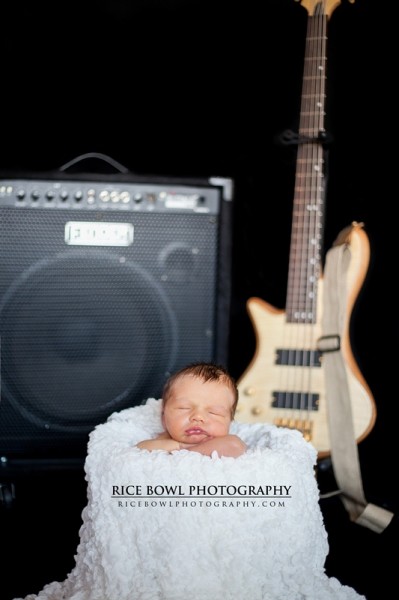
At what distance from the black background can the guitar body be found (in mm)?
275

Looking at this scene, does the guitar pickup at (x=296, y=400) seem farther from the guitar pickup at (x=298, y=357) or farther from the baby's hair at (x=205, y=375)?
the baby's hair at (x=205, y=375)

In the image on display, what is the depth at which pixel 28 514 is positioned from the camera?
1.26 metres

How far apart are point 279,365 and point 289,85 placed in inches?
28.2

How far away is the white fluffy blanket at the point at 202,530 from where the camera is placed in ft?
2.66

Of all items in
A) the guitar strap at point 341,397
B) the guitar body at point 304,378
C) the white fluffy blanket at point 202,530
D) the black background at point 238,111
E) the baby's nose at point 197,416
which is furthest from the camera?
the black background at point 238,111

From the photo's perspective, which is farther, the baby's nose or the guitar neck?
the guitar neck

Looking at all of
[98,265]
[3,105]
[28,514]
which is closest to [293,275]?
[98,265]

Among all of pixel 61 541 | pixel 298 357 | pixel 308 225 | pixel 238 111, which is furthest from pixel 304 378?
pixel 238 111

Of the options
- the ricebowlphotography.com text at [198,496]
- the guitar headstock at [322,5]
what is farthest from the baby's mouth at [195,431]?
the guitar headstock at [322,5]

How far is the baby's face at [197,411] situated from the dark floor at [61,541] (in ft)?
0.98

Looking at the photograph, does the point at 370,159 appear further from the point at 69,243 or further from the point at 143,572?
the point at 143,572

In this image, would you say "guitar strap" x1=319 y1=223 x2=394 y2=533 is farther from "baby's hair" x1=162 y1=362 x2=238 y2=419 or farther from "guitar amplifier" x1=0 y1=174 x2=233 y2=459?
"baby's hair" x1=162 y1=362 x2=238 y2=419

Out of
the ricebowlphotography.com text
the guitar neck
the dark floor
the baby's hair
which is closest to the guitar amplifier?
the dark floor

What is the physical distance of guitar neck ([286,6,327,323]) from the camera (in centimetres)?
137
